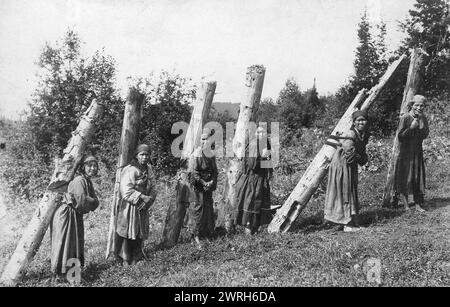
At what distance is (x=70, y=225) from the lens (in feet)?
19.9

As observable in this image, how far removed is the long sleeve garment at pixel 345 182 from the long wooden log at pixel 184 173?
2.65m

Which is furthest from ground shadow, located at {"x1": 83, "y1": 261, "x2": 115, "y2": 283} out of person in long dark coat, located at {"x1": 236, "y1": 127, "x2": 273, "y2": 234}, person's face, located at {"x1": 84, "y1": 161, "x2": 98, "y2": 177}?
person in long dark coat, located at {"x1": 236, "y1": 127, "x2": 273, "y2": 234}

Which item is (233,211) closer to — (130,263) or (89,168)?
(130,263)

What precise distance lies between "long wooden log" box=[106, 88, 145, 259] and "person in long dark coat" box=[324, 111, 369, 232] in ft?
12.2

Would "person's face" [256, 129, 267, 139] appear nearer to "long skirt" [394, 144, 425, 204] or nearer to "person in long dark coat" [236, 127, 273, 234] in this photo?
"person in long dark coat" [236, 127, 273, 234]

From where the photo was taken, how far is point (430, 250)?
6.11 meters

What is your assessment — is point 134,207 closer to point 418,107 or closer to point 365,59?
point 418,107

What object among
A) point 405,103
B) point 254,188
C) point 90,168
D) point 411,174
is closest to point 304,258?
point 254,188

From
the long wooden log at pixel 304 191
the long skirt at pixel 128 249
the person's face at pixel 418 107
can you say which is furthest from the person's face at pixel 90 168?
the person's face at pixel 418 107

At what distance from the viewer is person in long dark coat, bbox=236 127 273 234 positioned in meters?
7.73

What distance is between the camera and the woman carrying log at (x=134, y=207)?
21.7 ft

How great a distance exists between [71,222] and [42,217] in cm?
42
